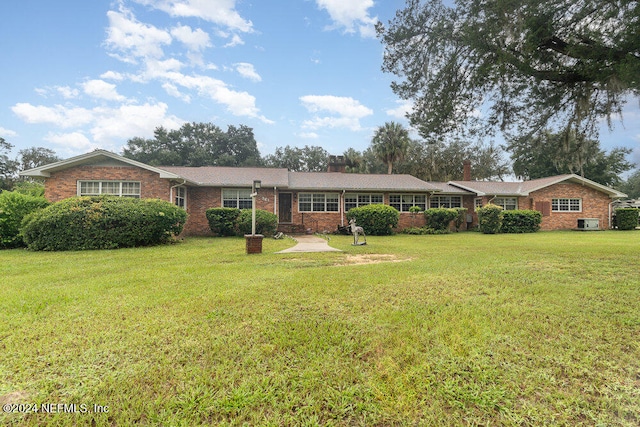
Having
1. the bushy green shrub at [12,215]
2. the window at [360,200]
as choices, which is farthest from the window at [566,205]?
the bushy green shrub at [12,215]

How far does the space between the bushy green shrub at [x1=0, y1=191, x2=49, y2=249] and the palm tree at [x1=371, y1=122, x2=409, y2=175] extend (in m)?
24.0

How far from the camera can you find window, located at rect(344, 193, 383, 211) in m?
18.2

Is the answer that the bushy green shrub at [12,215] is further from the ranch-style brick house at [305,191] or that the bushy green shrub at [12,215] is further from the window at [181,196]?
the window at [181,196]

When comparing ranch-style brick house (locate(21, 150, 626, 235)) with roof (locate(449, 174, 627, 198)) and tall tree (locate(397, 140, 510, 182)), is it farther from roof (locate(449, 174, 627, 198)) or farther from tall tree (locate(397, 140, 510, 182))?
tall tree (locate(397, 140, 510, 182))

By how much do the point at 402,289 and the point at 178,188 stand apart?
45.5 ft

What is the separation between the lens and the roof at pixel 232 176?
16297mm

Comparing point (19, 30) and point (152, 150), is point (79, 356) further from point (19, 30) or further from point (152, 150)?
point (152, 150)

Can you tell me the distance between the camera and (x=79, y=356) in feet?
8.19

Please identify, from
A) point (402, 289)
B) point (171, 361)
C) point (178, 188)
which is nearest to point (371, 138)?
point (178, 188)

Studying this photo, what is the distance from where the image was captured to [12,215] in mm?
10562

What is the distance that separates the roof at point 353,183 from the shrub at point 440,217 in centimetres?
143

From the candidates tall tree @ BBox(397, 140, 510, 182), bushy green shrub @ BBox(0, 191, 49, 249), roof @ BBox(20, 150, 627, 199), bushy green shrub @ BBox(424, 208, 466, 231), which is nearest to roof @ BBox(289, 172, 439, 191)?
Result: roof @ BBox(20, 150, 627, 199)

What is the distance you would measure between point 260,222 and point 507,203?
57.1 ft

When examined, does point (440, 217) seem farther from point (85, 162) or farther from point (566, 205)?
point (85, 162)
